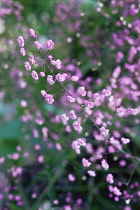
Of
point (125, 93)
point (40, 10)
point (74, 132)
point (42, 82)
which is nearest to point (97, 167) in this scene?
point (74, 132)

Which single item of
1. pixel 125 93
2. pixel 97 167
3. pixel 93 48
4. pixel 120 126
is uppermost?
pixel 93 48

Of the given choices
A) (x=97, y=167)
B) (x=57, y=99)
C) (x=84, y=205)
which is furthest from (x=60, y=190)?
(x=57, y=99)

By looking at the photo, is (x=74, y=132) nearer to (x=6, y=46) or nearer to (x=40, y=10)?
(x=6, y=46)

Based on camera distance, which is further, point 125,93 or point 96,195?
point 96,195

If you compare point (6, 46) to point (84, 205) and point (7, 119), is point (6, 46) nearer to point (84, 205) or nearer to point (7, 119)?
point (7, 119)

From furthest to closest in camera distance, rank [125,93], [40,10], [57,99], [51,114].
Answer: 1. [40,10]
2. [57,99]
3. [51,114]
4. [125,93]

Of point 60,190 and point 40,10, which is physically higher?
point 40,10

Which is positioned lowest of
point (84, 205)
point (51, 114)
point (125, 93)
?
point (84, 205)

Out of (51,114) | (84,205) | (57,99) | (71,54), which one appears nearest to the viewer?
(84,205)

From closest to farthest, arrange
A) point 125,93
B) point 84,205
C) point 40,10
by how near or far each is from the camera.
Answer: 1. point 125,93
2. point 84,205
3. point 40,10
